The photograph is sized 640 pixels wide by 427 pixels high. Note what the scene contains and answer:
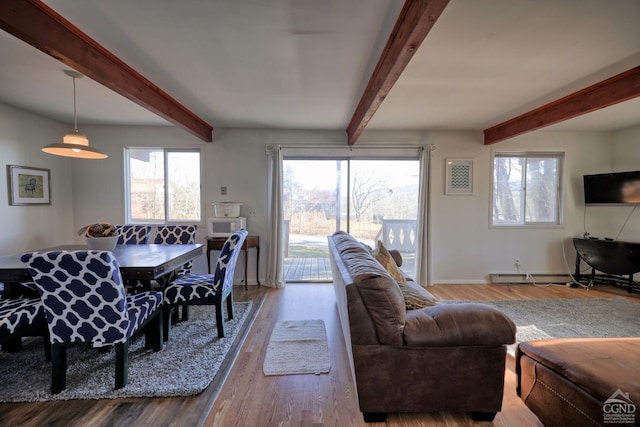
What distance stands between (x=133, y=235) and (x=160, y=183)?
1214 millimetres

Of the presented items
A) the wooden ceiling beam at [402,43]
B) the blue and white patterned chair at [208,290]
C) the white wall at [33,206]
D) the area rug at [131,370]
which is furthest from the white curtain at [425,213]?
the white wall at [33,206]

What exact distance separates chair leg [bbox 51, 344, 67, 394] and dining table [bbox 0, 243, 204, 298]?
542 millimetres

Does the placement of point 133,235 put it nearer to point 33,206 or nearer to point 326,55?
point 33,206

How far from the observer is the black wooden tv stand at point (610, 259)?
3.62 metres

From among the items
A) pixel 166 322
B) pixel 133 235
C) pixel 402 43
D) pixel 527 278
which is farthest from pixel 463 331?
pixel 527 278

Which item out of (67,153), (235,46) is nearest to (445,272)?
(235,46)

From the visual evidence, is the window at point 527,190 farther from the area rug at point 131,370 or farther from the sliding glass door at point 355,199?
the area rug at point 131,370

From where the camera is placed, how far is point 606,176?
13.1 ft

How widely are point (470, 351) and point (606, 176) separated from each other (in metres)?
4.41

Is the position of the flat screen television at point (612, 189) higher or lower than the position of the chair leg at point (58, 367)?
higher

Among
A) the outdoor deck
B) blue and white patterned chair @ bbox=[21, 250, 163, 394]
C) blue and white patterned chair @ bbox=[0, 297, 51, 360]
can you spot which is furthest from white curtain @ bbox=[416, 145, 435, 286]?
blue and white patterned chair @ bbox=[0, 297, 51, 360]

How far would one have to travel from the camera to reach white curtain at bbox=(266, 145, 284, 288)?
4.16 m

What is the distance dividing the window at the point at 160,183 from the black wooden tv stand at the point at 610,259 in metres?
5.90

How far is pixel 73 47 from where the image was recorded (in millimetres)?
1814
